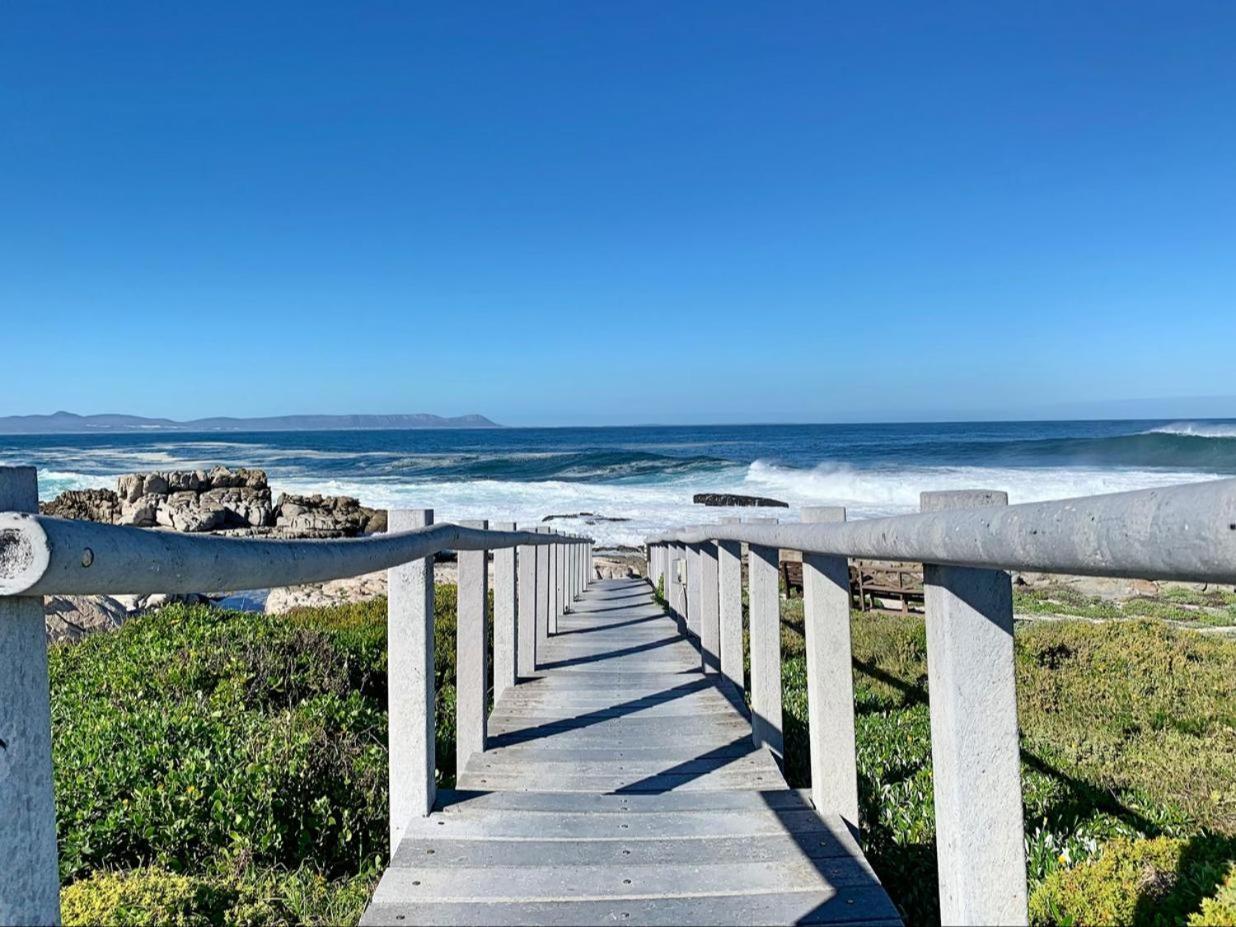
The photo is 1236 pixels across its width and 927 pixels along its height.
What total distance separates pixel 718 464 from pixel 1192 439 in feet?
97.8

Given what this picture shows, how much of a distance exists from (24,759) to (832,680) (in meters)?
2.30

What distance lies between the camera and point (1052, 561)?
3.61 ft

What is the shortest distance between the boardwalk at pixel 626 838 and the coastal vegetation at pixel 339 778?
325 mm

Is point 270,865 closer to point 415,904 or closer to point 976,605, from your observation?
point 415,904

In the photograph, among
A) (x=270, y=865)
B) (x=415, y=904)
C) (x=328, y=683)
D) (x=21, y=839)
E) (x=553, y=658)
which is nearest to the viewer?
(x=21, y=839)

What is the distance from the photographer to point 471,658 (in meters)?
3.57

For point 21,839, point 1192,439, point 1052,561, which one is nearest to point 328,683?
point 21,839

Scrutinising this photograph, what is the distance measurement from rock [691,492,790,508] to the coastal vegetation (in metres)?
29.4

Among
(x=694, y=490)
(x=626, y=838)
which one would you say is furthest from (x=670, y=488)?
(x=626, y=838)

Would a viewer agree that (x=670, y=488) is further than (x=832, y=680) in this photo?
Yes

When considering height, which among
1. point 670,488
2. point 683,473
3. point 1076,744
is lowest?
point 670,488

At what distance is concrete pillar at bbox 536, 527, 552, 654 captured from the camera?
6.70m

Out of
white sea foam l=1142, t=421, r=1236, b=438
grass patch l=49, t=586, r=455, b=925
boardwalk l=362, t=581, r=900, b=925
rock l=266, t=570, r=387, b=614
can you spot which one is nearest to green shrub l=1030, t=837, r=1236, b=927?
boardwalk l=362, t=581, r=900, b=925

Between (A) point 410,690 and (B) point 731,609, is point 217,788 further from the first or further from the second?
(B) point 731,609
